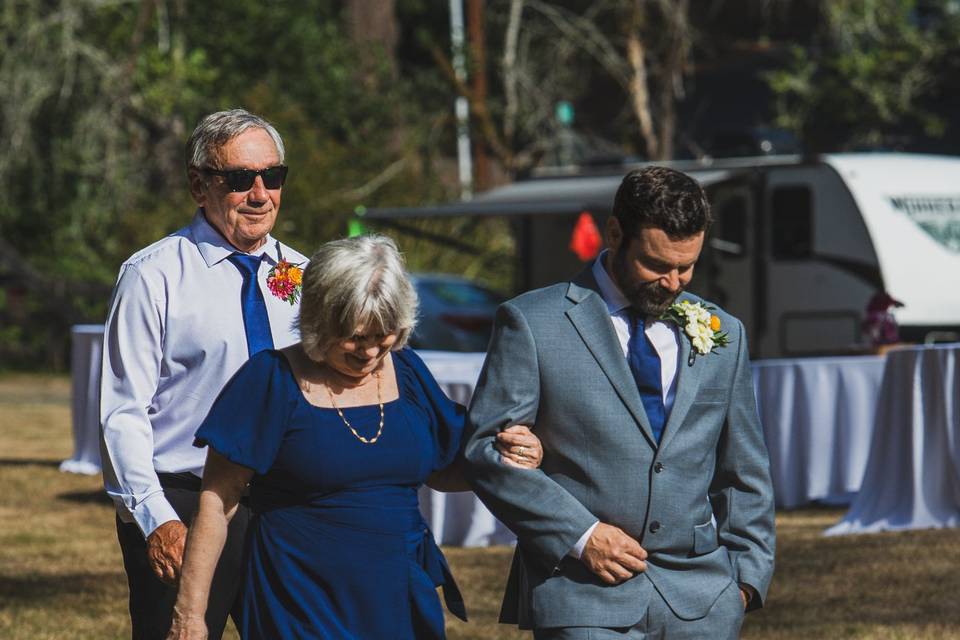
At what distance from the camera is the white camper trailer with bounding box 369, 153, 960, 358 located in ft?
53.3

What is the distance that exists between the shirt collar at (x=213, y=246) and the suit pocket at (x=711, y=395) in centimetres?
114

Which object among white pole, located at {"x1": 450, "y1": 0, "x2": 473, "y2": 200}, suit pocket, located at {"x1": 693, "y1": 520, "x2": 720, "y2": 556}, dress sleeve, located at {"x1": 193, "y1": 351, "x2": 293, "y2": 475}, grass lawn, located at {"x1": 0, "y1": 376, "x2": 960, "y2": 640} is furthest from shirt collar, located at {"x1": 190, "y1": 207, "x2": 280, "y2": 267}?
white pole, located at {"x1": 450, "y1": 0, "x2": 473, "y2": 200}

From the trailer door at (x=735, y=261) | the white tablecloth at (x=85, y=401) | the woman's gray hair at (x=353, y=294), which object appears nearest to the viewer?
the woman's gray hair at (x=353, y=294)

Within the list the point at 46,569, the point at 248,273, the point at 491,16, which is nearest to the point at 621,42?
the point at 491,16

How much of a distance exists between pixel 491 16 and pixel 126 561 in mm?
24941

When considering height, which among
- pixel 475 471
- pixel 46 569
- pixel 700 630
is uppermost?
pixel 475 471

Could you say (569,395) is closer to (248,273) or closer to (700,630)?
(700,630)

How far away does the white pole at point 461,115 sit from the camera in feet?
90.2

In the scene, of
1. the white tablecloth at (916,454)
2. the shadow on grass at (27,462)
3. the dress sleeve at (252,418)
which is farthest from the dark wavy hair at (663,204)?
the shadow on grass at (27,462)

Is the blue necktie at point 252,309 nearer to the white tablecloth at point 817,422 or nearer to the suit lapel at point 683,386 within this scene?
the suit lapel at point 683,386

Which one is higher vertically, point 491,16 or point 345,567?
point 491,16

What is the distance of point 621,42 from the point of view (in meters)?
26.1

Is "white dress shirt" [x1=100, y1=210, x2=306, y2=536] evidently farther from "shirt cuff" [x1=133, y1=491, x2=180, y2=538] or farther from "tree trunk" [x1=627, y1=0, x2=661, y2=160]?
"tree trunk" [x1=627, y1=0, x2=661, y2=160]

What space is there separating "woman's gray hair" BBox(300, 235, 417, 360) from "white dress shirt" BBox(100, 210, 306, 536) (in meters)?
0.55
